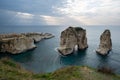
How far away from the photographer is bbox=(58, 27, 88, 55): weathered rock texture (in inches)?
3064

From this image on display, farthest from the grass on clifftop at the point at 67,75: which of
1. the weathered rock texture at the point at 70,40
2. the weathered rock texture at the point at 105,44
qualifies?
the weathered rock texture at the point at 105,44

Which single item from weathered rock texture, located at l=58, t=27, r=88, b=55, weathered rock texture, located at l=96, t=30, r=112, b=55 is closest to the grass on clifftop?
weathered rock texture, located at l=58, t=27, r=88, b=55

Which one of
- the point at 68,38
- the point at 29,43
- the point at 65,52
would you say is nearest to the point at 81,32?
the point at 68,38

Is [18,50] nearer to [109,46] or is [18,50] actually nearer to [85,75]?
[109,46]

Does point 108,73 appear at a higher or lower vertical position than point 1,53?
higher

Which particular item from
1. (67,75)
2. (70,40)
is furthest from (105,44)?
(67,75)

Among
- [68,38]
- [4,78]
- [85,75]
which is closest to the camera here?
[4,78]

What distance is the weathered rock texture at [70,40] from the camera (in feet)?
255

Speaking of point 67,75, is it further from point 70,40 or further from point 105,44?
point 105,44

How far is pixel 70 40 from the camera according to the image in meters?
81.6

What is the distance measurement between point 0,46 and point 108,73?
67.2 meters

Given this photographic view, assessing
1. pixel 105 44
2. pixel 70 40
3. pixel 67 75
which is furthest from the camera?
pixel 70 40

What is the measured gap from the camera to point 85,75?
18.2 meters

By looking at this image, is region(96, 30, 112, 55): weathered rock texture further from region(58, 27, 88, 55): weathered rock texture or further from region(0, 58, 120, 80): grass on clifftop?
region(0, 58, 120, 80): grass on clifftop
